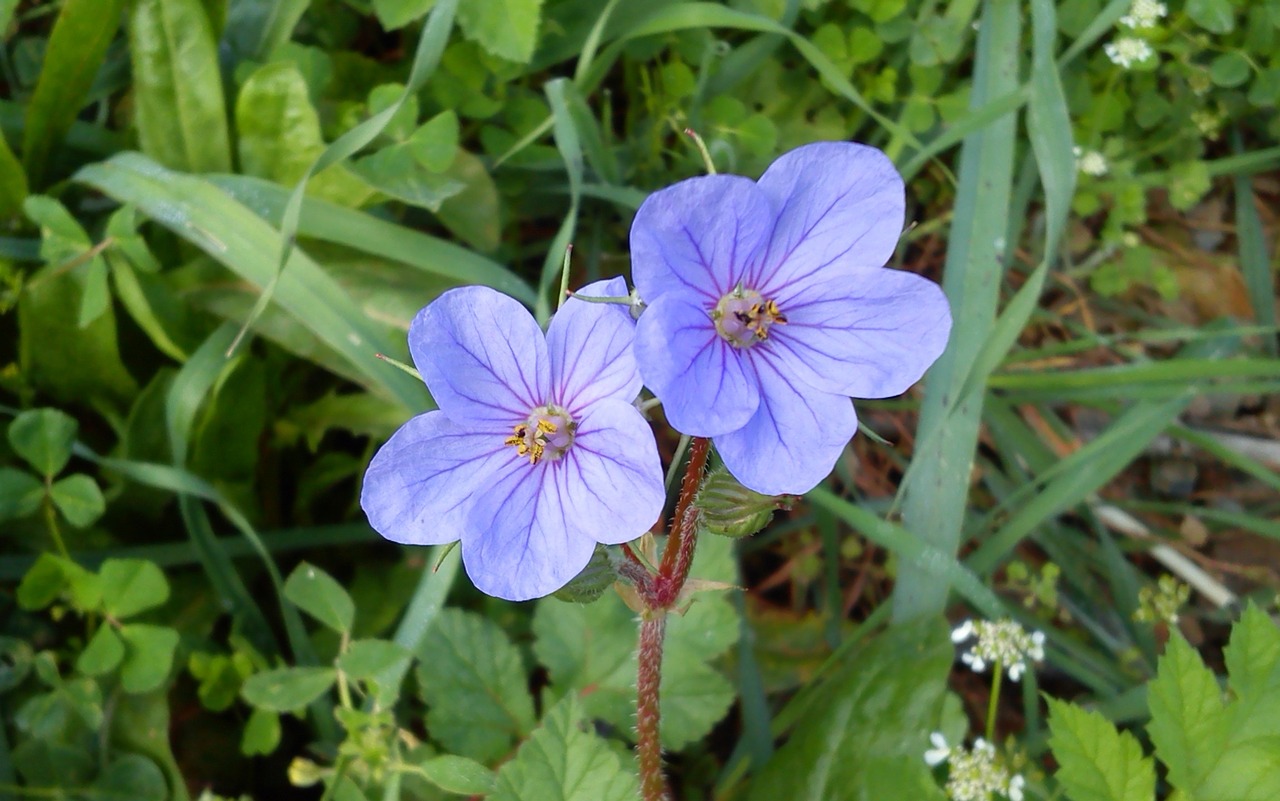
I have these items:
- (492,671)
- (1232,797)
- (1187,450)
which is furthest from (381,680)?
(1187,450)

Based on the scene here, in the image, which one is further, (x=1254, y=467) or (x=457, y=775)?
(x=1254, y=467)

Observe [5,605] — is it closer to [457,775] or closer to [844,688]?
[457,775]

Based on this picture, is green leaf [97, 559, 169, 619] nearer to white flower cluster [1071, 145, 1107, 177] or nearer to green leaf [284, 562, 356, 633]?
green leaf [284, 562, 356, 633]

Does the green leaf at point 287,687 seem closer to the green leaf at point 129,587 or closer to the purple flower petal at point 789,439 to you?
the green leaf at point 129,587

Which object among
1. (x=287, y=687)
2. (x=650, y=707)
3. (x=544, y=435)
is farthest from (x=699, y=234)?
(x=287, y=687)

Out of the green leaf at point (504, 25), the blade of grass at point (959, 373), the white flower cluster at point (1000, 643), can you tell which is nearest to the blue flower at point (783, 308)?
the blade of grass at point (959, 373)

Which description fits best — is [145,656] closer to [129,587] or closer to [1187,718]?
[129,587]
